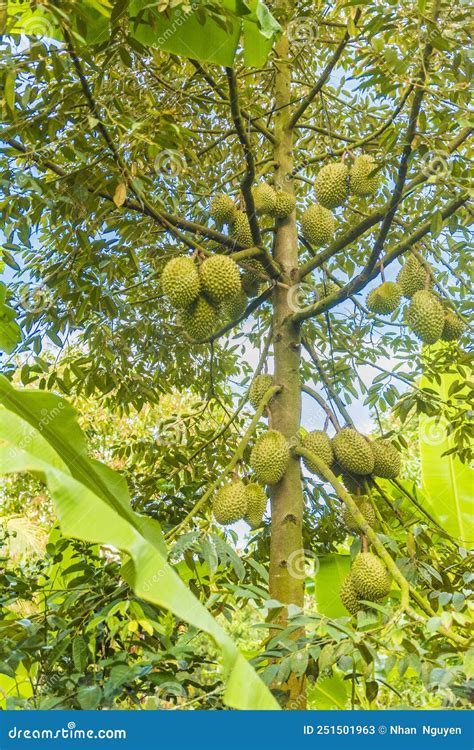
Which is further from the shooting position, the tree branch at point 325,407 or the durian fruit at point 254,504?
the tree branch at point 325,407

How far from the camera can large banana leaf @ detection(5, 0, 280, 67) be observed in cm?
120

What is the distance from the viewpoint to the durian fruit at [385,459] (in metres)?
1.88

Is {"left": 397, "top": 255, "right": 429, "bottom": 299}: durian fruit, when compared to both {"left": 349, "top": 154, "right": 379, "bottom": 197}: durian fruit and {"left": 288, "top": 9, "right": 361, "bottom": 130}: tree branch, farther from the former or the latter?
{"left": 288, "top": 9, "right": 361, "bottom": 130}: tree branch

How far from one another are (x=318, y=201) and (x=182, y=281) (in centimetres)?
53

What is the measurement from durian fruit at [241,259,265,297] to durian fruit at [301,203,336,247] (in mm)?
159

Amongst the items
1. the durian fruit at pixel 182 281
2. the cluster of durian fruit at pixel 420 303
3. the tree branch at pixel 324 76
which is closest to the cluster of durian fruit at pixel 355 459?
the cluster of durian fruit at pixel 420 303

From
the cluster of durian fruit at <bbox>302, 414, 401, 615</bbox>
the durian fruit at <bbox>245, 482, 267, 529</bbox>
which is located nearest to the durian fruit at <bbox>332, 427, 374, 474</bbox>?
the cluster of durian fruit at <bbox>302, 414, 401, 615</bbox>

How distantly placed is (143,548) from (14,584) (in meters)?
0.96

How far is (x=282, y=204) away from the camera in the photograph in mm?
2055

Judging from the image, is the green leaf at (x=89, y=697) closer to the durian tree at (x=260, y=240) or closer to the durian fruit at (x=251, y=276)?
the durian tree at (x=260, y=240)

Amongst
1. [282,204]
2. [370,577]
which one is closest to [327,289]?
[282,204]

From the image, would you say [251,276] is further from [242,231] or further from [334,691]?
[334,691]
